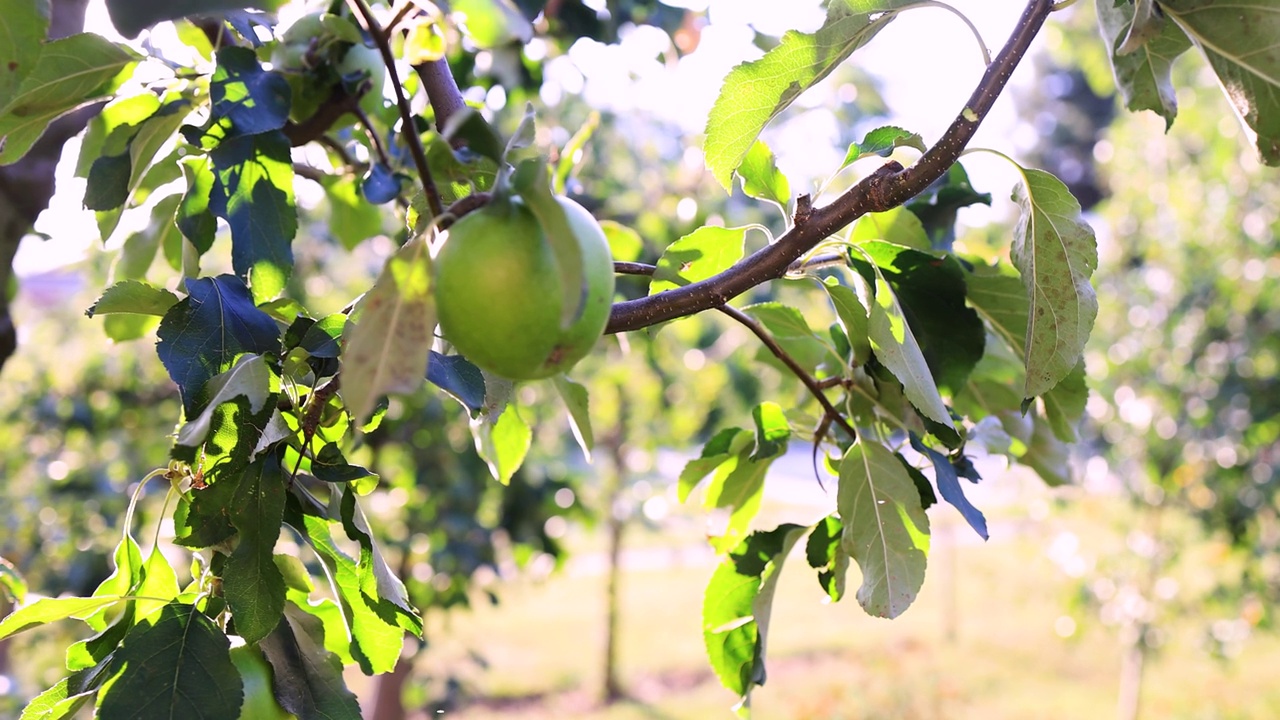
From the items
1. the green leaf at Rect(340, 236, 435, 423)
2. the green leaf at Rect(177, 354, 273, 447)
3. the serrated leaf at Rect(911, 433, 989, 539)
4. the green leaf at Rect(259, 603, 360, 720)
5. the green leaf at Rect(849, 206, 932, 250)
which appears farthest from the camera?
the green leaf at Rect(849, 206, 932, 250)

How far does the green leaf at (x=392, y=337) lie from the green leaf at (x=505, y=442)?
520mm

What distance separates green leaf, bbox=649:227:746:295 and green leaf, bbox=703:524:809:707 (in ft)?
0.97

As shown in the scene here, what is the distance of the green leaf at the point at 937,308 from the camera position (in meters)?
0.89

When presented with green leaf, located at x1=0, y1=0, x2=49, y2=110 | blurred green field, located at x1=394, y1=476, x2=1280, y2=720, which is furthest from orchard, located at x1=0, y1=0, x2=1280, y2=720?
blurred green field, located at x1=394, y1=476, x2=1280, y2=720

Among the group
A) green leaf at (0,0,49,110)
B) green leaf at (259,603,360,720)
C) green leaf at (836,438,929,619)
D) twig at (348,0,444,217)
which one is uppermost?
twig at (348,0,444,217)

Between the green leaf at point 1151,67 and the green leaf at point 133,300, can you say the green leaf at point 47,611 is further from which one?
the green leaf at point 1151,67

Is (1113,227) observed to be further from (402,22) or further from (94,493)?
(402,22)

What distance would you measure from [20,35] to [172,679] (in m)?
0.45

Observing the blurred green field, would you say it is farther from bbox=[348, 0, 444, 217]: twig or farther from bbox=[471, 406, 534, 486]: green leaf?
bbox=[348, 0, 444, 217]: twig

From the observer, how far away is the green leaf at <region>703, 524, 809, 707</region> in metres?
1.00

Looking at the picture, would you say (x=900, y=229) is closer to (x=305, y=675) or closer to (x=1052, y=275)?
(x=1052, y=275)

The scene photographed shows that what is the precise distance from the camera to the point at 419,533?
121 inches

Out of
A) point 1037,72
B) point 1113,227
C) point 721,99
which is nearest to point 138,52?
point 721,99

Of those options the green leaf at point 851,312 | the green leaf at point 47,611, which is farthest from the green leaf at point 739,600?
the green leaf at point 47,611
